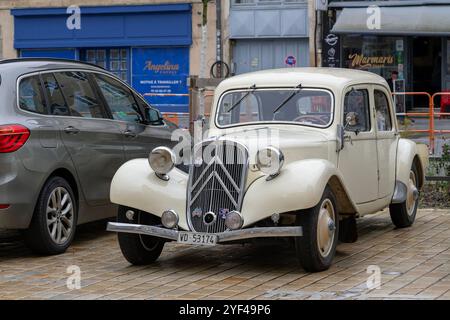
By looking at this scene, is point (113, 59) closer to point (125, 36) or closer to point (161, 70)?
point (125, 36)

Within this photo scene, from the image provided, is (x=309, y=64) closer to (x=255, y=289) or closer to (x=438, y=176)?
(x=438, y=176)

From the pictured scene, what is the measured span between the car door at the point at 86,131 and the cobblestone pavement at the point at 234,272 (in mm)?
628

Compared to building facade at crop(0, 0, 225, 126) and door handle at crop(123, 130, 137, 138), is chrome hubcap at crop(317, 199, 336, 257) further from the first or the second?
building facade at crop(0, 0, 225, 126)

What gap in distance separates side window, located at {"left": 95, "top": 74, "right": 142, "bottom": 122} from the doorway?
17.6 metres

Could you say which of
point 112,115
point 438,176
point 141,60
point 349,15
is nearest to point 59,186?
point 112,115

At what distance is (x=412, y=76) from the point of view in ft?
86.3

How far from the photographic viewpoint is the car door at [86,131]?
8.59 meters

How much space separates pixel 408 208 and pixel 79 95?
11.7 feet

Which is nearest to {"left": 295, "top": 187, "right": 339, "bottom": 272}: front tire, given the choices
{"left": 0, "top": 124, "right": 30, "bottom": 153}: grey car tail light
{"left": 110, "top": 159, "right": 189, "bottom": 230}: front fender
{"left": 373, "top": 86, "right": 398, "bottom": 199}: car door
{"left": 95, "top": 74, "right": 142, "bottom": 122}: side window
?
{"left": 110, "top": 159, "right": 189, "bottom": 230}: front fender

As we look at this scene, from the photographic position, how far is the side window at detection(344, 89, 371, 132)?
8656mm

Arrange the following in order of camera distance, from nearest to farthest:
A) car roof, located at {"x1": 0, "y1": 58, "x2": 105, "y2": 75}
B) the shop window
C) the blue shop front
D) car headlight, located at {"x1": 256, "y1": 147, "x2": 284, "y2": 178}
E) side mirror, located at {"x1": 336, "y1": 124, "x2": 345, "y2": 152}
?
car headlight, located at {"x1": 256, "y1": 147, "x2": 284, "y2": 178}
side mirror, located at {"x1": 336, "y1": 124, "x2": 345, "y2": 152}
car roof, located at {"x1": 0, "y1": 58, "x2": 105, "y2": 75}
the blue shop front
the shop window

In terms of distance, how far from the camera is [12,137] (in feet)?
25.6

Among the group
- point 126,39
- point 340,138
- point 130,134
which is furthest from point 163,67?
point 340,138

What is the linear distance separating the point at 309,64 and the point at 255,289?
20.8m
